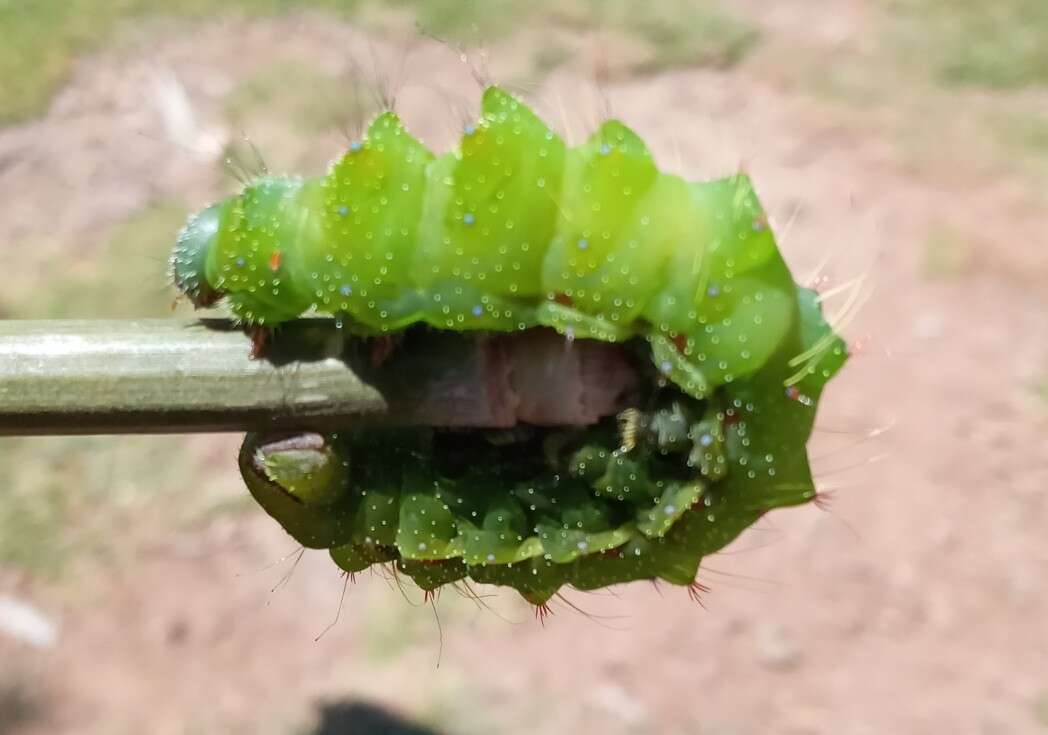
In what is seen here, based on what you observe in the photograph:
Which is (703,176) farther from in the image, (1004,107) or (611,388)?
(611,388)

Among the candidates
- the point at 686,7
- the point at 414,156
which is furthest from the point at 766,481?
the point at 686,7

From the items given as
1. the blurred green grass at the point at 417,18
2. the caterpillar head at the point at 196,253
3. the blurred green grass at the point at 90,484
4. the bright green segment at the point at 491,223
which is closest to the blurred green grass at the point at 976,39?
the blurred green grass at the point at 417,18

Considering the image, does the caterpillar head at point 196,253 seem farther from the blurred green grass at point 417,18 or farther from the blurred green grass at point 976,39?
the blurred green grass at point 976,39

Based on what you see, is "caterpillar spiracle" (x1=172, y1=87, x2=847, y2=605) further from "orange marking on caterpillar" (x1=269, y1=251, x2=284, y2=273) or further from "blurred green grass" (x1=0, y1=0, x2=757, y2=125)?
"blurred green grass" (x1=0, y1=0, x2=757, y2=125)

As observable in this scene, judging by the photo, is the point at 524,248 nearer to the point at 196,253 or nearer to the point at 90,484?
the point at 196,253

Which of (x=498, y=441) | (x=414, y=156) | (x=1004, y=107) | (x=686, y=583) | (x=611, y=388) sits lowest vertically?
(x=1004, y=107)

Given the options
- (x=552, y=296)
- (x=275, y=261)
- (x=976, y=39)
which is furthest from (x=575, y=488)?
(x=976, y=39)

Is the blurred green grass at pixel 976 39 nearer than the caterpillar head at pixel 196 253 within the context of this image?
No
